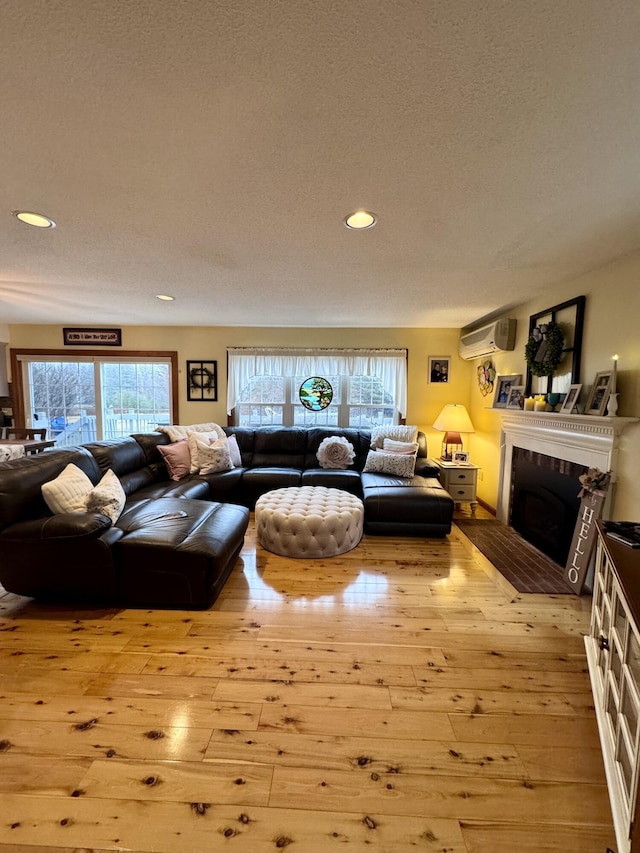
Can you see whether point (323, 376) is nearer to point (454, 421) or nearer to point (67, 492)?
point (454, 421)

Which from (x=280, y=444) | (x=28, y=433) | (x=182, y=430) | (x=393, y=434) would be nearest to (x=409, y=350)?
(x=393, y=434)

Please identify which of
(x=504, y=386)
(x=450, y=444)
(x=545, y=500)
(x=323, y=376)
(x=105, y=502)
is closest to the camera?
(x=105, y=502)

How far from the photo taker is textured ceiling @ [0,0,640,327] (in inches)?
33.0

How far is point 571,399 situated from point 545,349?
56cm

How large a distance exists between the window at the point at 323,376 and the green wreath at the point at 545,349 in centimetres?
189

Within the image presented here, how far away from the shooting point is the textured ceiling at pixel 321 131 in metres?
0.84

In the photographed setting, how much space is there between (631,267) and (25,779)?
13.0 ft

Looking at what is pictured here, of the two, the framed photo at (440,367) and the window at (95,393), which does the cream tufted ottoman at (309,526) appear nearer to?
the framed photo at (440,367)

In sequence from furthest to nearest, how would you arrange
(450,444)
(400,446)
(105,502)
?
(450,444)
(400,446)
(105,502)

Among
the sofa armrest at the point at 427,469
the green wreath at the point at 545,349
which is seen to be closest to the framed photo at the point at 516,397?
the green wreath at the point at 545,349

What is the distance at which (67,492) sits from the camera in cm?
221

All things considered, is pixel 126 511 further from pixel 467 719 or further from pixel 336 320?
pixel 336 320

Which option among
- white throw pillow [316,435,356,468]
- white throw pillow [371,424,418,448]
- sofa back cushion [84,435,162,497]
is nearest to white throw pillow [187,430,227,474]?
sofa back cushion [84,435,162,497]

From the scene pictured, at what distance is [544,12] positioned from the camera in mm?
803
